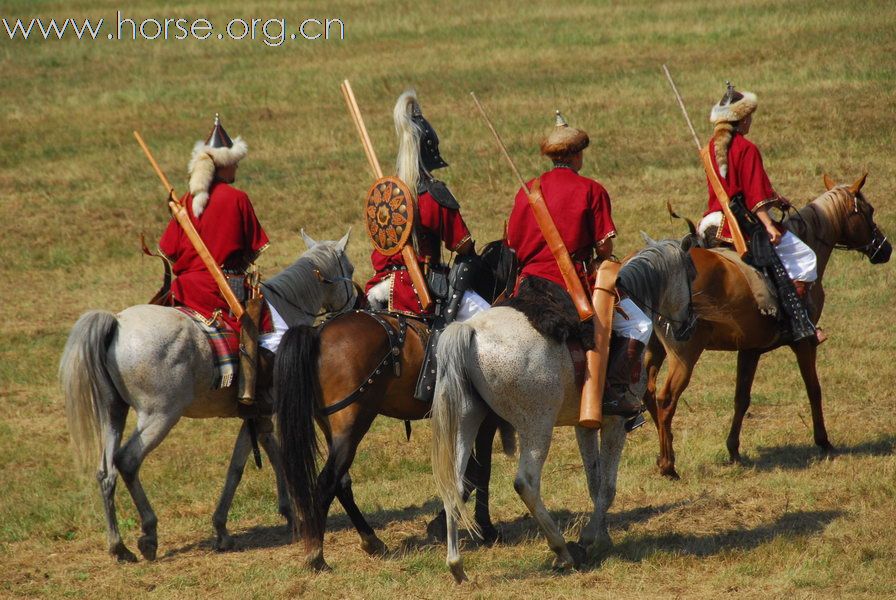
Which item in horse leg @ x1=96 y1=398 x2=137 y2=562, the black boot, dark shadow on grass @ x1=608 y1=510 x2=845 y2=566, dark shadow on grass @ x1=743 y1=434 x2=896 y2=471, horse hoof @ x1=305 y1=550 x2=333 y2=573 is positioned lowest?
dark shadow on grass @ x1=743 y1=434 x2=896 y2=471

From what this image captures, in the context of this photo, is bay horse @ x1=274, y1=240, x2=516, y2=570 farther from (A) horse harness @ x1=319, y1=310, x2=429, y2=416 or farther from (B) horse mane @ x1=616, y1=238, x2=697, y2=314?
(B) horse mane @ x1=616, y1=238, x2=697, y2=314

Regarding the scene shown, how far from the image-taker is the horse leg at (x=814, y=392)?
11.0 m

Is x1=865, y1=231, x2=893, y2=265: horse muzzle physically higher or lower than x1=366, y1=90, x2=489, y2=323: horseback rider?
lower

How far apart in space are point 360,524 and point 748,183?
465 cm

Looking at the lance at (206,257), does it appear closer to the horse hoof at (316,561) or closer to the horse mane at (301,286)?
the horse mane at (301,286)

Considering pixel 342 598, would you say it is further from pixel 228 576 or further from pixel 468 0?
pixel 468 0

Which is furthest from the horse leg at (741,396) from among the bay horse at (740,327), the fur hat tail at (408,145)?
the fur hat tail at (408,145)

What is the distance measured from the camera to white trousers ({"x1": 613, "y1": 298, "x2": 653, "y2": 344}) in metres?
8.37

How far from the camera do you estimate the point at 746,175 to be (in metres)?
10.7

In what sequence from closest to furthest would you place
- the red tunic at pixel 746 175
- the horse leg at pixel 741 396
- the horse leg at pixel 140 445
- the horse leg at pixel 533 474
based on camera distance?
1. the horse leg at pixel 533 474
2. the horse leg at pixel 140 445
3. the red tunic at pixel 746 175
4. the horse leg at pixel 741 396

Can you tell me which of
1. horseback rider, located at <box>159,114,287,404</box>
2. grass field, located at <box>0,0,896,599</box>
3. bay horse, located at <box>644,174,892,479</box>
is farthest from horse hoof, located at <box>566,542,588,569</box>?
horseback rider, located at <box>159,114,287,404</box>

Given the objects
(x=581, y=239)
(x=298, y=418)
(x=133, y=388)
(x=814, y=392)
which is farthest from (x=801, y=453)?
(x=133, y=388)

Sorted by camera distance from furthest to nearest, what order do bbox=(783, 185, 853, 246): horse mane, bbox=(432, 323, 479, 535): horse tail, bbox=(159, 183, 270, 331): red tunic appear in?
1. bbox=(783, 185, 853, 246): horse mane
2. bbox=(159, 183, 270, 331): red tunic
3. bbox=(432, 323, 479, 535): horse tail

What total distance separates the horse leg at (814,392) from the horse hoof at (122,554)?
609 centimetres
